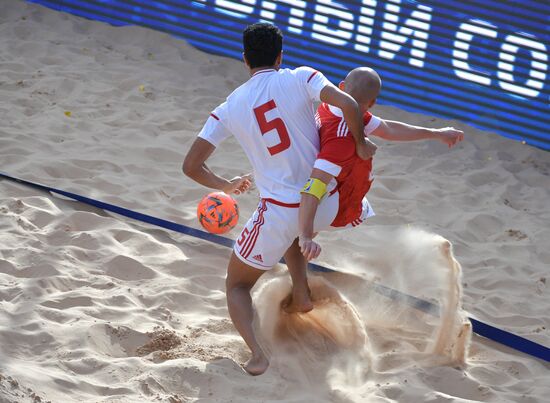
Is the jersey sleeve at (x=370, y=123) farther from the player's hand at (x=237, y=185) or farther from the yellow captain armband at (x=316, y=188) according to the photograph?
the player's hand at (x=237, y=185)

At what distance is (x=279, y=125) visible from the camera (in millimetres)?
3486

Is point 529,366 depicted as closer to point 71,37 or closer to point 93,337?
point 93,337

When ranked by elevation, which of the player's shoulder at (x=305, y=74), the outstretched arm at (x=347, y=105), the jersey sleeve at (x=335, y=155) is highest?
the player's shoulder at (x=305, y=74)

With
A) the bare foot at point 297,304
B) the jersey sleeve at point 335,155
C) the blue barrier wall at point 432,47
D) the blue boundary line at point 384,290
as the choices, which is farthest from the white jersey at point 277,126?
the blue barrier wall at point 432,47

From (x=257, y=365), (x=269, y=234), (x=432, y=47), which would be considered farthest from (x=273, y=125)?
(x=432, y=47)

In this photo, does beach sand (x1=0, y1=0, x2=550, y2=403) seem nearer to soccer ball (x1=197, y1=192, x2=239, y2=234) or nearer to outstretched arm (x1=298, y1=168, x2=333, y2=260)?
soccer ball (x1=197, y1=192, x2=239, y2=234)

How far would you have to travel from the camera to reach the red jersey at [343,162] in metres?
3.46

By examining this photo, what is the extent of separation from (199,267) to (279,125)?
4.78 ft

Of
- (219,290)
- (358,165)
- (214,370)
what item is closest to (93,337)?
(214,370)

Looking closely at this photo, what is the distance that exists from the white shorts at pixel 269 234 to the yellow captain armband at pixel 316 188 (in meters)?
0.12

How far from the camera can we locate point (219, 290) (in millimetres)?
4473

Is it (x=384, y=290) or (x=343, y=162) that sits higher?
(x=343, y=162)

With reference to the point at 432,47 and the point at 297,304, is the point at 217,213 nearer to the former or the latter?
the point at 297,304

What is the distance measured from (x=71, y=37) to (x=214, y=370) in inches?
222
